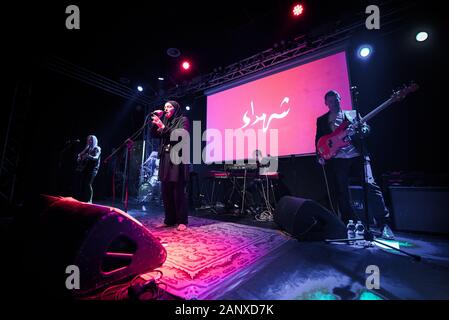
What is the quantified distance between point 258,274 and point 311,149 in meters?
3.29

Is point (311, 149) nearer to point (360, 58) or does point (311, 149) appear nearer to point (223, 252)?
point (360, 58)

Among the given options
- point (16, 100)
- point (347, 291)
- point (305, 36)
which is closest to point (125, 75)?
point (16, 100)

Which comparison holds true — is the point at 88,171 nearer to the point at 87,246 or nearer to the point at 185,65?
the point at 185,65

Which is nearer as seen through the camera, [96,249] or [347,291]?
[96,249]

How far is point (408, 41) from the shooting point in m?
3.53

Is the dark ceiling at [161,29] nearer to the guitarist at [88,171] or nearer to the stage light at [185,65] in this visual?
the stage light at [185,65]

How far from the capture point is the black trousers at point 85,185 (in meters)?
4.68

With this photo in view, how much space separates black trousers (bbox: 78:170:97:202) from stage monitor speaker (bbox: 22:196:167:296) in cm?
377

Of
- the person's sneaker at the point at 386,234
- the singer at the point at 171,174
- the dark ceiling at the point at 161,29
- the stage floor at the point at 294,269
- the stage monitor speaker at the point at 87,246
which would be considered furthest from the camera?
the dark ceiling at the point at 161,29

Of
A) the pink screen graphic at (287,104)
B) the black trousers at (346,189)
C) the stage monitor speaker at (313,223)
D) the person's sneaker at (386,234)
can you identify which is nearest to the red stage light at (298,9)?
the pink screen graphic at (287,104)

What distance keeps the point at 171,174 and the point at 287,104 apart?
3.24 m

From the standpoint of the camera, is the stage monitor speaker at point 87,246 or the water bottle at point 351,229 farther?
the water bottle at point 351,229

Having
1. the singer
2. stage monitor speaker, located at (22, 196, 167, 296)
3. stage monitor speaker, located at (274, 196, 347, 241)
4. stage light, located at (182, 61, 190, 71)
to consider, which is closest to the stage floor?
stage monitor speaker, located at (274, 196, 347, 241)

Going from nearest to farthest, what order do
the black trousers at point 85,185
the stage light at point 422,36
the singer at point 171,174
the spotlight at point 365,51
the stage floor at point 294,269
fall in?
the stage floor at point 294,269 < the singer at point 171,174 < the stage light at point 422,36 < the spotlight at point 365,51 < the black trousers at point 85,185
